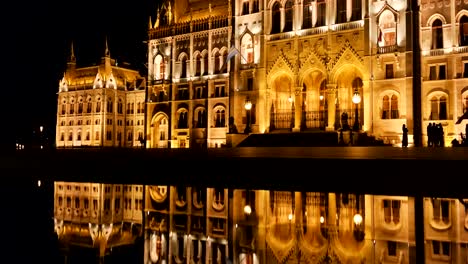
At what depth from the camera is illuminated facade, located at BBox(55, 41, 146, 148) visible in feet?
267

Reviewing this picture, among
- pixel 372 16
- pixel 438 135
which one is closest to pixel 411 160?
pixel 438 135

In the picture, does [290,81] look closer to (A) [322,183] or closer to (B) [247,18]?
(B) [247,18]

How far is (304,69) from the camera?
141 ft

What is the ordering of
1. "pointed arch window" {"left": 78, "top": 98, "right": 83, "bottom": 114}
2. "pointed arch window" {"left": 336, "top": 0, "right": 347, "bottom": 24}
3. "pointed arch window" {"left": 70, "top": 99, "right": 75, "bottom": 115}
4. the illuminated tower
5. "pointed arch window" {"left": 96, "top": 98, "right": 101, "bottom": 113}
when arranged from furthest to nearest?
"pointed arch window" {"left": 70, "top": 99, "right": 75, "bottom": 115}
"pointed arch window" {"left": 78, "top": 98, "right": 83, "bottom": 114}
"pointed arch window" {"left": 96, "top": 98, "right": 101, "bottom": 113}
the illuminated tower
"pointed arch window" {"left": 336, "top": 0, "right": 347, "bottom": 24}

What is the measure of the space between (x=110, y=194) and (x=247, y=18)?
38982 mm

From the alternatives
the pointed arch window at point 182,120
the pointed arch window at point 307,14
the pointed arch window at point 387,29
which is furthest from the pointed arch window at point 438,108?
the pointed arch window at point 182,120

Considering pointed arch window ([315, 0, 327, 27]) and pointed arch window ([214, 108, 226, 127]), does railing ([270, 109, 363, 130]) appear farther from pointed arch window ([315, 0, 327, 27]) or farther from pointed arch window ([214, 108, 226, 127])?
pointed arch window ([315, 0, 327, 27])

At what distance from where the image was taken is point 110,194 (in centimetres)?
1065

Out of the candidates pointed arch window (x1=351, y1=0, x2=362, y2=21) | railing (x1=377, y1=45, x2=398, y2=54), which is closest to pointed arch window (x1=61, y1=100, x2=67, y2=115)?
pointed arch window (x1=351, y1=0, x2=362, y2=21)

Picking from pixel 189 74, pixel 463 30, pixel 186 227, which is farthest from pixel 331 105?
pixel 186 227

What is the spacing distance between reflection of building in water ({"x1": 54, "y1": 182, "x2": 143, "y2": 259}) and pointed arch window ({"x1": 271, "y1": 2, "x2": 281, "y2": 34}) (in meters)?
35.4

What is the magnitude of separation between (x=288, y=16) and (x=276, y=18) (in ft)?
4.31

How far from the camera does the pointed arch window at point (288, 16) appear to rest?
44.9 m

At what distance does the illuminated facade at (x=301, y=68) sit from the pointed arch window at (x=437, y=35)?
0.25 feet
